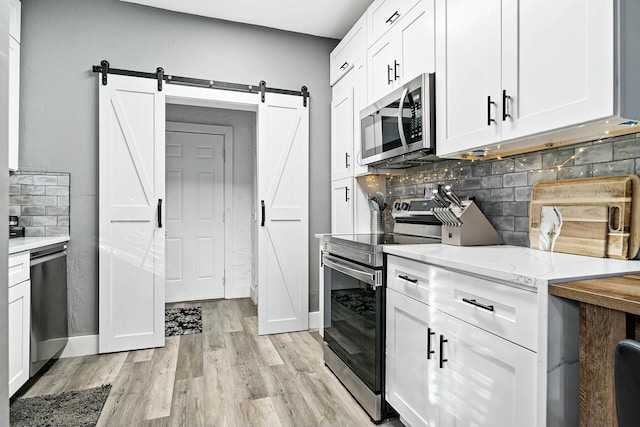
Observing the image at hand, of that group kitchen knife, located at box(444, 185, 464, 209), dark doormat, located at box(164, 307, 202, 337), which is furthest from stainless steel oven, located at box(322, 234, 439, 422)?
dark doormat, located at box(164, 307, 202, 337)

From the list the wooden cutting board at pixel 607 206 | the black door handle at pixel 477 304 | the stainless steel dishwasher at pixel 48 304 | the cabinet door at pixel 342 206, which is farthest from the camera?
the cabinet door at pixel 342 206

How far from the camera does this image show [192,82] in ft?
10.3

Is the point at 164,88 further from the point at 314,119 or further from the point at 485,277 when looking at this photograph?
the point at 485,277

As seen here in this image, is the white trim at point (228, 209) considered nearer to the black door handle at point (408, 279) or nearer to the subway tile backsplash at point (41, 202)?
the subway tile backsplash at point (41, 202)

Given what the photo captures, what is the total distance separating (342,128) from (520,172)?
175 cm

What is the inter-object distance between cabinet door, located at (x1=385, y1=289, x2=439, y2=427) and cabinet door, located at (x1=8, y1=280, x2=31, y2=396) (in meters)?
2.04

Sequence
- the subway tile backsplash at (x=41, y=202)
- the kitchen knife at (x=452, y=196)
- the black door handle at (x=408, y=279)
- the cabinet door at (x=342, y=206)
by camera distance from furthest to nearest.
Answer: the cabinet door at (x=342, y=206) < the subway tile backsplash at (x=41, y=202) < the kitchen knife at (x=452, y=196) < the black door handle at (x=408, y=279)

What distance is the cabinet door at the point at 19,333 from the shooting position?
6.49 ft

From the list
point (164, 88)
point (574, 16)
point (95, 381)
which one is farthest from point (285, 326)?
point (574, 16)

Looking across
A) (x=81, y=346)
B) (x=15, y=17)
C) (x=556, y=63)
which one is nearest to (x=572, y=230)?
(x=556, y=63)

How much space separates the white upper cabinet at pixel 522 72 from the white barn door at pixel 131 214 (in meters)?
2.30

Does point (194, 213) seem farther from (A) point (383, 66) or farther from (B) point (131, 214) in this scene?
(A) point (383, 66)

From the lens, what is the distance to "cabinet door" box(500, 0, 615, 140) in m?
1.16

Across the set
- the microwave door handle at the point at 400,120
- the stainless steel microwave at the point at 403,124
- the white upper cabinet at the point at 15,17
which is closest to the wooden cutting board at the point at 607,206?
the stainless steel microwave at the point at 403,124
